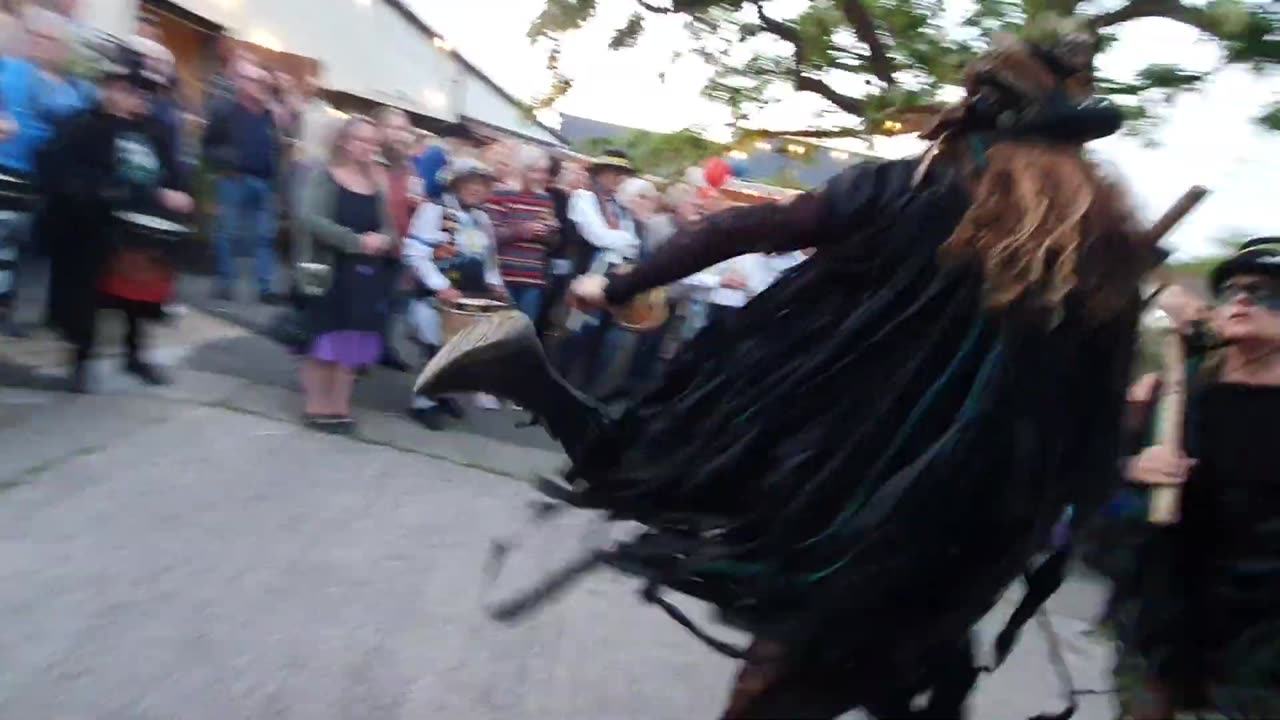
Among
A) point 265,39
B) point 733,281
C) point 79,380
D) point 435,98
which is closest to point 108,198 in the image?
point 79,380

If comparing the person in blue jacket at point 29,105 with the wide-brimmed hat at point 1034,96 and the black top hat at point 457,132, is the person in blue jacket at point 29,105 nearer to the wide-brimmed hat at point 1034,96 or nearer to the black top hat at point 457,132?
the wide-brimmed hat at point 1034,96

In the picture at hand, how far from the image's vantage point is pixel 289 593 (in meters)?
4.04

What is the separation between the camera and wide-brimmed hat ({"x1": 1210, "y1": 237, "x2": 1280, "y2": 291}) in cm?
288

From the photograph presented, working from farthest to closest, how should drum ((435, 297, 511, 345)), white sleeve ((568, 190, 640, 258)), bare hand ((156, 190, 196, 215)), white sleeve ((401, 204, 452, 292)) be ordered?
1. white sleeve ((568, 190, 640, 258))
2. white sleeve ((401, 204, 452, 292))
3. drum ((435, 297, 511, 345))
4. bare hand ((156, 190, 196, 215))

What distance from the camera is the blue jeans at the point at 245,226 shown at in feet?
26.9

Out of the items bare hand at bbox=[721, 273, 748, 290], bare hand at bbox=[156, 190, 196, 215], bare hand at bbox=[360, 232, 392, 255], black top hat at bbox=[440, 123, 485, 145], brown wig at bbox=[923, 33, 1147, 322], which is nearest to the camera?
brown wig at bbox=[923, 33, 1147, 322]

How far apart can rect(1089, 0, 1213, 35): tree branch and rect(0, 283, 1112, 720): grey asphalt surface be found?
2.03 m

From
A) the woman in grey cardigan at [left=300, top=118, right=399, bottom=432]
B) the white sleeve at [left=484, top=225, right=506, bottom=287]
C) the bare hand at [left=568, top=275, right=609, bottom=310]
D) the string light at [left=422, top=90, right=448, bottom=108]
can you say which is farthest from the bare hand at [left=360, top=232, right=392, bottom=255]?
the string light at [left=422, top=90, right=448, bottom=108]

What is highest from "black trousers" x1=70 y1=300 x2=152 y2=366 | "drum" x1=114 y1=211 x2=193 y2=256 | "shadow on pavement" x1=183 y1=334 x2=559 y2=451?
"drum" x1=114 y1=211 x2=193 y2=256

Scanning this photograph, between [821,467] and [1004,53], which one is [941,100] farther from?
[821,467]

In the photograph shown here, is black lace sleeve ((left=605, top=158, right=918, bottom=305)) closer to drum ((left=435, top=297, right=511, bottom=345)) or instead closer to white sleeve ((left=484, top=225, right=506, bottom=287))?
drum ((left=435, top=297, right=511, bottom=345))

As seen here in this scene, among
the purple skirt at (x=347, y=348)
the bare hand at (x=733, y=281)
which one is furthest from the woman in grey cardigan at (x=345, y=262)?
the bare hand at (x=733, y=281)

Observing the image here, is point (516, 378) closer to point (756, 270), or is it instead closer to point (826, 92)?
point (826, 92)

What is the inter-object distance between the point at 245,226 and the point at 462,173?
2.00 meters
